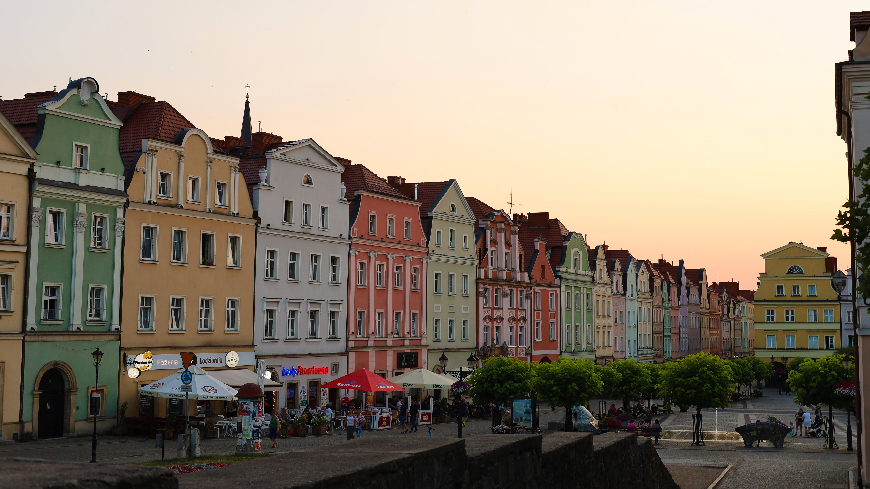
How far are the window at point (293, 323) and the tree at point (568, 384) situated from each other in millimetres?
13495

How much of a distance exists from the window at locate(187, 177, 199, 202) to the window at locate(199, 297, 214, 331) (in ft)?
15.8

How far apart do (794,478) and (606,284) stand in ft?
220

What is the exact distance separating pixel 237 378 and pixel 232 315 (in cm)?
452

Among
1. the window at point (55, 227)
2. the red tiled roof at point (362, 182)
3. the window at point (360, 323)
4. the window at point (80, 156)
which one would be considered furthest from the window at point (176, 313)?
the red tiled roof at point (362, 182)

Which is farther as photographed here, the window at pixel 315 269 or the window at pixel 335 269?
the window at pixel 335 269

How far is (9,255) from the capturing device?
37844 mm

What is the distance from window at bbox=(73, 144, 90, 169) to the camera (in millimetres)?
40625

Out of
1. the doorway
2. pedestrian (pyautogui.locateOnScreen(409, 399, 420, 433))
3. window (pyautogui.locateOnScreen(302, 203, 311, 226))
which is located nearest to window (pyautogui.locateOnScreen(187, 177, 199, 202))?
window (pyautogui.locateOnScreen(302, 203, 311, 226))

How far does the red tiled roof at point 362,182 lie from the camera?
198ft

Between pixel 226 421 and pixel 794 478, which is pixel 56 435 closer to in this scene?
pixel 226 421

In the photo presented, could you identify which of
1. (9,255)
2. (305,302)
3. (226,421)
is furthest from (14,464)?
(305,302)

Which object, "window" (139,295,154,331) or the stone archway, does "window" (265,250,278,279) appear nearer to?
"window" (139,295,154,331)

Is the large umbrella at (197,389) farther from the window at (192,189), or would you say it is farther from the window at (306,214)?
the window at (306,214)

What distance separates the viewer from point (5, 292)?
37.9 meters
